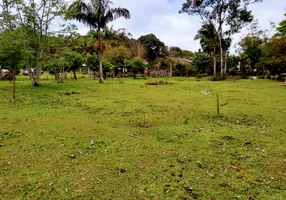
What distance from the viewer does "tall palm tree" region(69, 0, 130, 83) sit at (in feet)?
47.1

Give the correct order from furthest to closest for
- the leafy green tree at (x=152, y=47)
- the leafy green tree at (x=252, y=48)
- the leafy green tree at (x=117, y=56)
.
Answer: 1. the leafy green tree at (x=152, y=47)
2. the leafy green tree at (x=252, y=48)
3. the leafy green tree at (x=117, y=56)

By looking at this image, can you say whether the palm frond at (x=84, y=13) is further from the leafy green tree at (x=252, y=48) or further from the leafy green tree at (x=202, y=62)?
the leafy green tree at (x=252, y=48)

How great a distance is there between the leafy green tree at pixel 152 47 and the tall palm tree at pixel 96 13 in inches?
723

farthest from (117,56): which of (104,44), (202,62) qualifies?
(202,62)

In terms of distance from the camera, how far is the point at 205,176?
8.86ft

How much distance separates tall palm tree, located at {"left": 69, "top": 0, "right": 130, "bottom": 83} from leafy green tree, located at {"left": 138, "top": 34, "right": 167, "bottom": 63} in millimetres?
18356

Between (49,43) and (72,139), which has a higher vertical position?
(49,43)

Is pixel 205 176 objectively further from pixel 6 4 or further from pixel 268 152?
pixel 6 4

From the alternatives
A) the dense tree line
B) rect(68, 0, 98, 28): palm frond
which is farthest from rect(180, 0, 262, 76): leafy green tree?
rect(68, 0, 98, 28): palm frond

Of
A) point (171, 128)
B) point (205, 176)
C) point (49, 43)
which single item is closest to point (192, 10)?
point (49, 43)

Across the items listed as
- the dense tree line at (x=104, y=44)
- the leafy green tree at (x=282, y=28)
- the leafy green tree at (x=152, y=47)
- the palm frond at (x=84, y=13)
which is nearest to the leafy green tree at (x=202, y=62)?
the dense tree line at (x=104, y=44)

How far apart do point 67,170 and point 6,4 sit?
12.9 m

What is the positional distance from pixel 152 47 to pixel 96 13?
20.2 m

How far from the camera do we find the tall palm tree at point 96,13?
14.4 m
